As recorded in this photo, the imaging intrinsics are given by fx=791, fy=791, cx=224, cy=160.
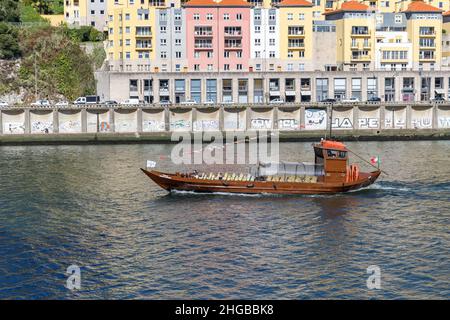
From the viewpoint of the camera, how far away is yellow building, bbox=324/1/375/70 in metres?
152

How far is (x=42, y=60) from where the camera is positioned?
148875mm

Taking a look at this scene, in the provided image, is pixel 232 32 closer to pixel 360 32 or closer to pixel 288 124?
pixel 360 32

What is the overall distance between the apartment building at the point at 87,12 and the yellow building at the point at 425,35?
65853mm

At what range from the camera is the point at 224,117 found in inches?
5187

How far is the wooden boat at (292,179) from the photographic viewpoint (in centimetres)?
7369

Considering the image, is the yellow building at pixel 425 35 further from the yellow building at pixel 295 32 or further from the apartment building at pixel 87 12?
the apartment building at pixel 87 12

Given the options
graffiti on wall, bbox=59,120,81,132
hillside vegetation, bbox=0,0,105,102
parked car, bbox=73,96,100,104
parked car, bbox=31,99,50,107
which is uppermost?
hillside vegetation, bbox=0,0,105,102

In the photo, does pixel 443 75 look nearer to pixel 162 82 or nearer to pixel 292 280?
pixel 162 82

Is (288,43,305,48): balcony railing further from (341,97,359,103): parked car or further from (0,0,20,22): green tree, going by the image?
(0,0,20,22): green tree

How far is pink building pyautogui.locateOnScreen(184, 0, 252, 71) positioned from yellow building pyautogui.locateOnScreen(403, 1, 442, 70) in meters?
32.5

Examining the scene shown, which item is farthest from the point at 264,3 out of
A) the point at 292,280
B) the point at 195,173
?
the point at 292,280

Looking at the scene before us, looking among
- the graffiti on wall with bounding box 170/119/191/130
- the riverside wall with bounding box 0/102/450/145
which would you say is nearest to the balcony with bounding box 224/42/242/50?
the riverside wall with bounding box 0/102/450/145

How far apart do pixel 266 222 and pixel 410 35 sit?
10319 cm
